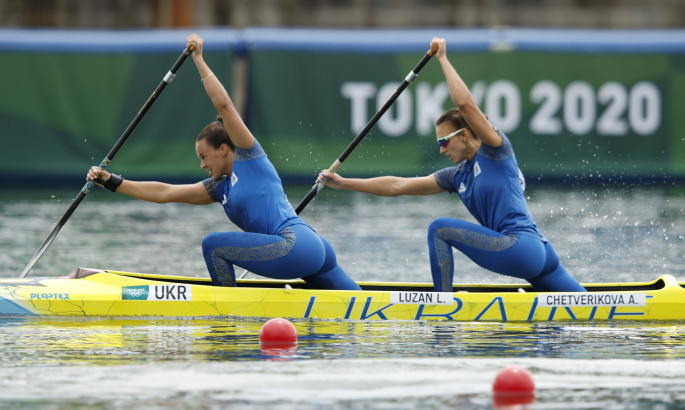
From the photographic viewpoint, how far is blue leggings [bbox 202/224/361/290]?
9.21 metres

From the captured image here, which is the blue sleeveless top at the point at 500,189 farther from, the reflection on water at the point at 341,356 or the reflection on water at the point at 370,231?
the reflection on water at the point at 370,231

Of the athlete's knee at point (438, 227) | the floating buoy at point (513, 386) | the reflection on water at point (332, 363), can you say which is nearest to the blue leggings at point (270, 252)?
the reflection on water at point (332, 363)

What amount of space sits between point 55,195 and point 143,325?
503 inches

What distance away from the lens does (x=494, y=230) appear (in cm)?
956

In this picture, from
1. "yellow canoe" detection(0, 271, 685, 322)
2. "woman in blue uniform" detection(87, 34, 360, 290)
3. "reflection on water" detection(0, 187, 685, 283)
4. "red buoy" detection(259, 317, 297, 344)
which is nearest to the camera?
"red buoy" detection(259, 317, 297, 344)

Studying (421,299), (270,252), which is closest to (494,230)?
(421,299)

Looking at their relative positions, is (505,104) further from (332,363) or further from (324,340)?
(332,363)

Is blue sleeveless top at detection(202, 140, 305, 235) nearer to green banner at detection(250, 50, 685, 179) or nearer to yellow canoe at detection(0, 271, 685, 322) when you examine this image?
yellow canoe at detection(0, 271, 685, 322)

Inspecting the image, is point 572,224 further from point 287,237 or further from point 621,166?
point 287,237

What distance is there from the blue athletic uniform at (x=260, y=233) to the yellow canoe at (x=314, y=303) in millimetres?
223

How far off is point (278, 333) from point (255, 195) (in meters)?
1.31

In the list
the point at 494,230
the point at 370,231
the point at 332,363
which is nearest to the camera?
the point at 332,363

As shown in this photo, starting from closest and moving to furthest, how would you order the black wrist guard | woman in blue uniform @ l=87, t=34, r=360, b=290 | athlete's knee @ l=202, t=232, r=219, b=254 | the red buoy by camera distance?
the red buoy
woman in blue uniform @ l=87, t=34, r=360, b=290
athlete's knee @ l=202, t=232, r=219, b=254
the black wrist guard

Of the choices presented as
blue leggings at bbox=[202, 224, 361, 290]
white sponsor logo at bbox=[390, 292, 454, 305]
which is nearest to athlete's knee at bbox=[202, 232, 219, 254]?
blue leggings at bbox=[202, 224, 361, 290]
